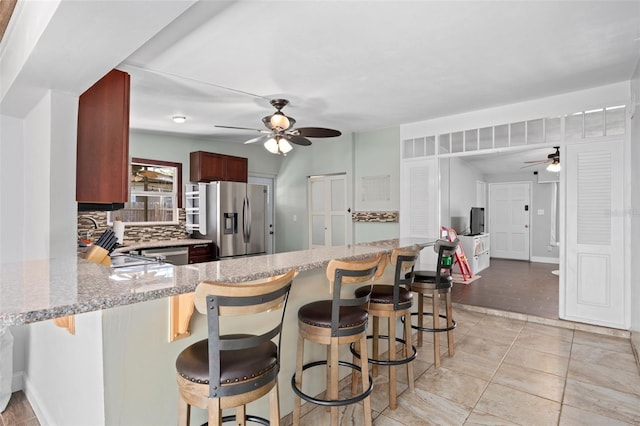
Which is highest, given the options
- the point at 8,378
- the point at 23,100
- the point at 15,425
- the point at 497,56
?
the point at 497,56

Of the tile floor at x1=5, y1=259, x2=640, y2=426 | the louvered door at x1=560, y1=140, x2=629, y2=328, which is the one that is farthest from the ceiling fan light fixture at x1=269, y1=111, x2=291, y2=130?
the louvered door at x1=560, y1=140, x2=629, y2=328

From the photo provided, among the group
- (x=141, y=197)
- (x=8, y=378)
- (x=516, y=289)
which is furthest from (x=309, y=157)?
(x=8, y=378)

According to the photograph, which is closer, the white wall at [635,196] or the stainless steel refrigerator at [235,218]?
the white wall at [635,196]

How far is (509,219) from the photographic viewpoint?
870 centimetres

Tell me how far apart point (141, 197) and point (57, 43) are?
14.1ft

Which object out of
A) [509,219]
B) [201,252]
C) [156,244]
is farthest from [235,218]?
[509,219]

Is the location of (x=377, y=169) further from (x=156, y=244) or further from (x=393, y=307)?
(x=393, y=307)

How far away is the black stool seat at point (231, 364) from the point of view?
1265 millimetres

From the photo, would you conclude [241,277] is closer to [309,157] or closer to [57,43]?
[57,43]

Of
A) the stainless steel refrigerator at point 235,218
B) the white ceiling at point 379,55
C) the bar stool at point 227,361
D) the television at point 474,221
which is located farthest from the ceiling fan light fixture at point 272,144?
the television at point 474,221

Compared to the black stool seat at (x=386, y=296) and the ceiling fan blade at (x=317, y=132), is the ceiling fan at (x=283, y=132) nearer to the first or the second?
the ceiling fan blade at (x=317, y=132)

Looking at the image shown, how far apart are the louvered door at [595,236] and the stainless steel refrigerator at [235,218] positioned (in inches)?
179

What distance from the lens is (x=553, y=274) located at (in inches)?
259

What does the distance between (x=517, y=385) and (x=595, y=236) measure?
7.19 ft
